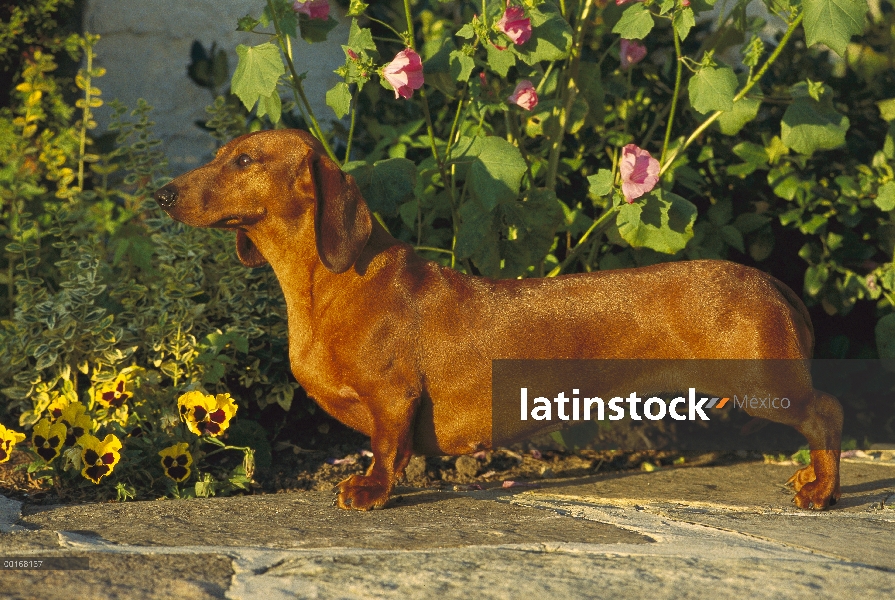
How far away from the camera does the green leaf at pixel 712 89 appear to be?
3139 millimetres

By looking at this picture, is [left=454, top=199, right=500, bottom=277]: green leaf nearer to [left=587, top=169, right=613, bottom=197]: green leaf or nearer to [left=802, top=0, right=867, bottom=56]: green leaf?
[left=587, top=169, right=613, bottom=197]: green leaf

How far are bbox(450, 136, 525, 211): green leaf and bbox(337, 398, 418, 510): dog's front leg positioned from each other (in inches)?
27.9

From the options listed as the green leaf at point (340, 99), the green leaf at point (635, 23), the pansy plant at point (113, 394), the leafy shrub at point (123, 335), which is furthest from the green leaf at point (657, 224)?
the pansy plant at point (113, 394)

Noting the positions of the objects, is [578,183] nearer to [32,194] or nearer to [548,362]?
[548,362]

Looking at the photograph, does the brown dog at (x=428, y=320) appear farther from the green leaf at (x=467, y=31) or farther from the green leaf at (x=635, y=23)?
the green leaf at (x=635, y=23)

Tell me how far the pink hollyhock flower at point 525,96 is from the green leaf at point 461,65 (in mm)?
179

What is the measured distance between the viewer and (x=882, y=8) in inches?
179

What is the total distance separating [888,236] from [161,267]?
2.63 metres

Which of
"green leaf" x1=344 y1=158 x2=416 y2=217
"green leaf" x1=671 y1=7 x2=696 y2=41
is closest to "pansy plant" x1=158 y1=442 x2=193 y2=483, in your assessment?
"green leaf" x1=344 y1=158 x2=416 y2=217

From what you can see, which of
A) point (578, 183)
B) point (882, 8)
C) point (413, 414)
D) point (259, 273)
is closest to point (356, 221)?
point (413, 414)

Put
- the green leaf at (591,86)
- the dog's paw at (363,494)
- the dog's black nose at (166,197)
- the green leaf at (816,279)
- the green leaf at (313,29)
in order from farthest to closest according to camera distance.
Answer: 1. the green leaf at (816,279)
2. the green leaf at (591,86)
3. the green leaf at (313,29)
4. the dog's paw at (363,494)
5. the dog's black nose at (166,197)

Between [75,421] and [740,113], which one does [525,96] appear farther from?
[75,421]

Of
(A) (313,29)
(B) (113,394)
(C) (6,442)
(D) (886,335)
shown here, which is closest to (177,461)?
(B) (113,394)

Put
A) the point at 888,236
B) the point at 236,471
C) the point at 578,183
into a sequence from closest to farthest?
the point at 236,471, the point at 888,236, the point at 578,183
